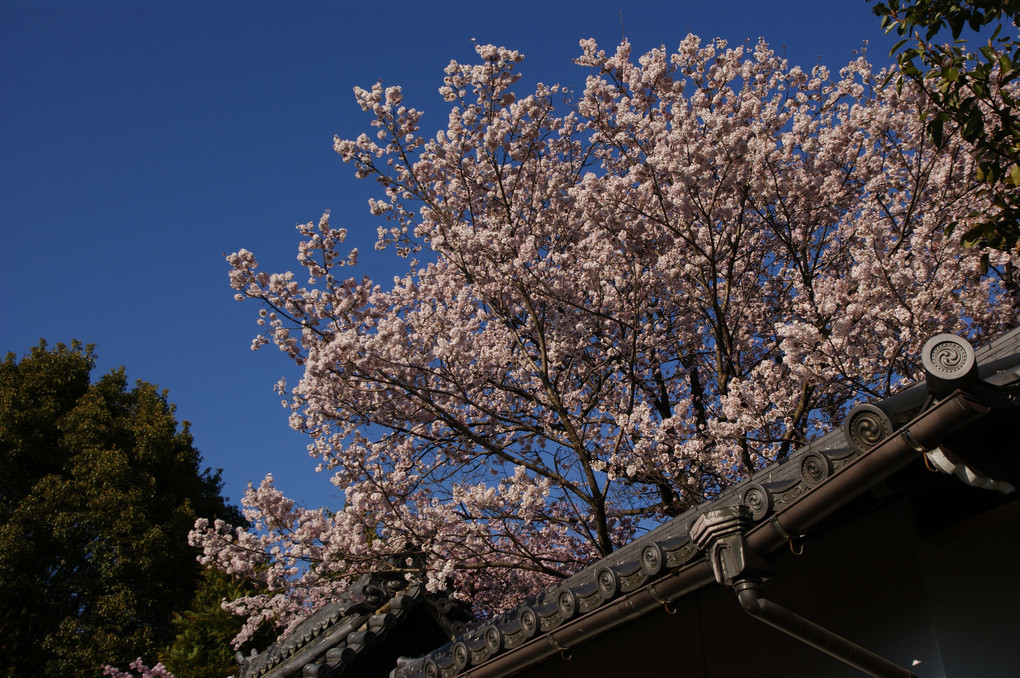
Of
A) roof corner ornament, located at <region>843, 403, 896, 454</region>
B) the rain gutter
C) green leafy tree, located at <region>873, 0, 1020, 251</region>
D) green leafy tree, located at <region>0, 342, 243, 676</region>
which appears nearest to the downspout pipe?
the rain gutter

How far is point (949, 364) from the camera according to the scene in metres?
2.54

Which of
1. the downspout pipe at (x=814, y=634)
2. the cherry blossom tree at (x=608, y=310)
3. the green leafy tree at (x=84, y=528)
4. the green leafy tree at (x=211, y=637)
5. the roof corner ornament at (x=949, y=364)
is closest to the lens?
the roof corner ornament at (x=949, y=364)

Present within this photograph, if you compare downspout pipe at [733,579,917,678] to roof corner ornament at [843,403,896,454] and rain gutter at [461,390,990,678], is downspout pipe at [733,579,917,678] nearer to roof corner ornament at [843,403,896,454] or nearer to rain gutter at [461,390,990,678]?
rain gutter at [461,390,990,678]

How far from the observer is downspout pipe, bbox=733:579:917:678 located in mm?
3023

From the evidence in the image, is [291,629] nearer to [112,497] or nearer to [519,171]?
[519,171]

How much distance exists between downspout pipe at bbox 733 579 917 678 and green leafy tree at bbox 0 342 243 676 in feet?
56.9

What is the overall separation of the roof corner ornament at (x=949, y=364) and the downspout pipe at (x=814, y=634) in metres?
1.07

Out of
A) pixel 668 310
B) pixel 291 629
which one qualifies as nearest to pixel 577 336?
pixel 668 310

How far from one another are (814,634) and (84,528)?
1973 centimetres

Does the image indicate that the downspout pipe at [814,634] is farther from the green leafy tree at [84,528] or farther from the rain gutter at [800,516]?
the green leafy tree at [84,528]

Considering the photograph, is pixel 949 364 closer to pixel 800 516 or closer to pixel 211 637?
pixel 800 516

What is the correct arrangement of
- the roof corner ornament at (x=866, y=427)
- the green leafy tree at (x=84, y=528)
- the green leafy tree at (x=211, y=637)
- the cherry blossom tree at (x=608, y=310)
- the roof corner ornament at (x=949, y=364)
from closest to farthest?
the roof corner ornament at (x=949, y=364) < the roof corner ornament at (x=866, y=427) < the cherry blossom tree at (x=608, y=310) < the green leafy tree at (x=211, y=637) < the green leafy tree at (x=84, y=528)

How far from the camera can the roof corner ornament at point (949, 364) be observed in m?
2.51

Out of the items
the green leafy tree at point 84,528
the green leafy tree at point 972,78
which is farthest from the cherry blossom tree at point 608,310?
the green leafy tree at point 84,528
